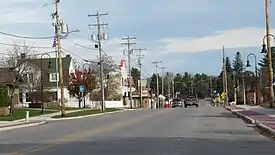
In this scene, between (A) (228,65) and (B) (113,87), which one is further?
(A) (228,65)

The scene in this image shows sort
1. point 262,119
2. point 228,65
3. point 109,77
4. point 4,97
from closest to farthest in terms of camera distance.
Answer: point 262,119, point 4,97, point 109,77, point 228,65

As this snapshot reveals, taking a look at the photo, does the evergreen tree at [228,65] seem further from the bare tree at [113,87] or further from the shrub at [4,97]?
the shrub at [4,97]

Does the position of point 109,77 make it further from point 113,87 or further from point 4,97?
point 4,97


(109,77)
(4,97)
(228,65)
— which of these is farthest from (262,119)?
(228,65)

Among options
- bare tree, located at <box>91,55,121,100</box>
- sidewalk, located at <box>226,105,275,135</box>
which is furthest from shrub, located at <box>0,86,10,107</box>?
bare tree, located at <box>91,55,121,100</box>

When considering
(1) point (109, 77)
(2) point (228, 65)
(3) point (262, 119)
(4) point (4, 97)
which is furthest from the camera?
(2) point (228, 65)

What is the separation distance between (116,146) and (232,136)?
21.2 feet

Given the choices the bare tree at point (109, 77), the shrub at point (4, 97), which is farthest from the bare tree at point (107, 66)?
the shrub at point (4, 97)

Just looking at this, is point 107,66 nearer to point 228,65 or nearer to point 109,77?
point 109,77

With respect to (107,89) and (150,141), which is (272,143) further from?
(107,89)

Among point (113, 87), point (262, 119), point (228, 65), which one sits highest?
point (228, 65)

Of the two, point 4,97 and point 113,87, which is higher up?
point 113,87

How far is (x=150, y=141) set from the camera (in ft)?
68.9

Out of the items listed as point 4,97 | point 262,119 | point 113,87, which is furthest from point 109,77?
point 262,119
